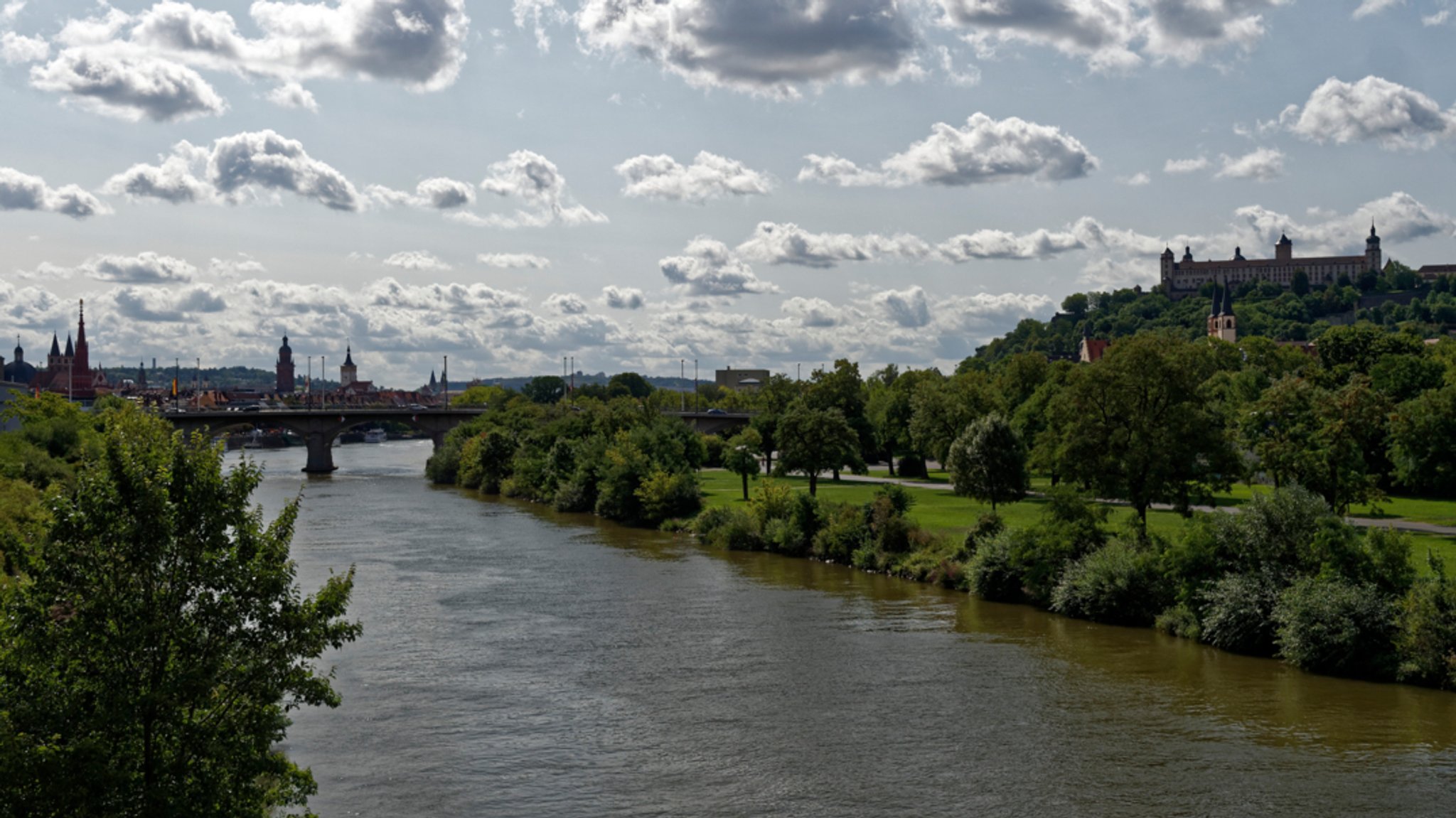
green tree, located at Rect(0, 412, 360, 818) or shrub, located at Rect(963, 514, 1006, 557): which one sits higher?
green tree, located at Rect(0, 412, 360, 818)

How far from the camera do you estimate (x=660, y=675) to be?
29.8m

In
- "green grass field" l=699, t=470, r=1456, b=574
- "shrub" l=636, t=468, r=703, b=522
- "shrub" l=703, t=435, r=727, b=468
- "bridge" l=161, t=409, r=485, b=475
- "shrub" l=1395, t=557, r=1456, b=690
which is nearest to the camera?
"shrub" l=1395, t=557, r=1456, b=690

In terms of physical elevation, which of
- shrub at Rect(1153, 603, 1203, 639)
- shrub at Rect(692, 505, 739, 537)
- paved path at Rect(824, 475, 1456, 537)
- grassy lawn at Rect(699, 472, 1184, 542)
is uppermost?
paved path at Rect(824, 475, 1456, 537)

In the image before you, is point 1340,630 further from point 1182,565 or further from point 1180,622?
point 1182,565

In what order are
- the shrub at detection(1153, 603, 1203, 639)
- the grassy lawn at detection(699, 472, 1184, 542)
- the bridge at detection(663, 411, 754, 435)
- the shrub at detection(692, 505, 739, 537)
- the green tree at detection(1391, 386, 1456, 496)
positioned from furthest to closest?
the bridge at detection(663, 411, 754, 435), the shrub at detection(692, 505, 739, 537), the green tree at detection(1391, 386, 1456, 496), the grassy lawn at detection(699, 472, 1184, 542), the shrub at detection(1153, 603, 1203, 639)

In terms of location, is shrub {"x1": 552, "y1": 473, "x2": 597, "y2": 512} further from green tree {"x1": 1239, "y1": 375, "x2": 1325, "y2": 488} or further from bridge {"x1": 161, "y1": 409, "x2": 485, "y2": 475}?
bridge {"x1": 161, "y1": 409, "x2": 485, "y2": 475}

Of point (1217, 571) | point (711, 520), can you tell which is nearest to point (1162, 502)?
point (1217, 571)

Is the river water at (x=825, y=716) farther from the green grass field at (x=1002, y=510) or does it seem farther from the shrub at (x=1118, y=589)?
the green grass field at (x=1002, y=510)

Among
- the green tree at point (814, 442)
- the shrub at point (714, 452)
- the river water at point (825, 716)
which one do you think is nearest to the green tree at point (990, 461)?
the river water at point (825, 716)

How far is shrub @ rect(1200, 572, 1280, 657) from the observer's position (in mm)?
31797

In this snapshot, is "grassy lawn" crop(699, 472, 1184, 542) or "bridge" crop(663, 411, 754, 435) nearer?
"grassy lawn" crop(699, 472, 1184, 542)

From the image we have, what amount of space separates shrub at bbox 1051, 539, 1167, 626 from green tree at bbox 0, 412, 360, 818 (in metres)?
27.5

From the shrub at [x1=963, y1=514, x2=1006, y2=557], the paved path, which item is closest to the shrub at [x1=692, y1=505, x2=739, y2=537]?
the shrub at [x1=963, y1=514, x2=1006, y2=557]

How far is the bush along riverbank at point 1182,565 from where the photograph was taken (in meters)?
29.0
